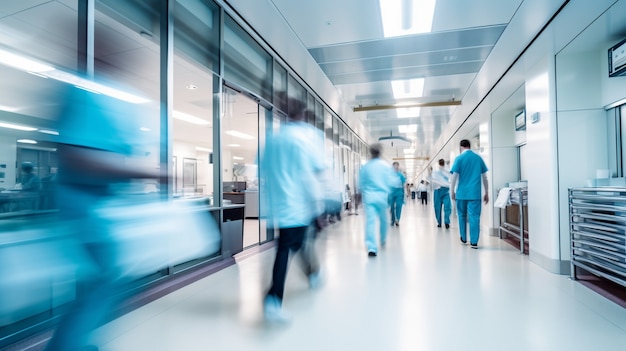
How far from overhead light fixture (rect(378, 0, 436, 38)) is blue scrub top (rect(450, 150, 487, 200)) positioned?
2.02m

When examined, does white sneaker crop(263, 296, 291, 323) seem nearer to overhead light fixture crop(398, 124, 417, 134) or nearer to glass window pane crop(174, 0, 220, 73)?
glass window pane crop(174, 0, 220, 73)

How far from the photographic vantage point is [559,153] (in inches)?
140

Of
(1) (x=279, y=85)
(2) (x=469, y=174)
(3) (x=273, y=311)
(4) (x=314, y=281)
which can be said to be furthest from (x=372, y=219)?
(1) (x=279, y=85)

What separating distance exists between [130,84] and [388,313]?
3.19 m

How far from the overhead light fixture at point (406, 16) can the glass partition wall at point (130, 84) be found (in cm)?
173

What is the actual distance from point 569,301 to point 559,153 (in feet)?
5.68

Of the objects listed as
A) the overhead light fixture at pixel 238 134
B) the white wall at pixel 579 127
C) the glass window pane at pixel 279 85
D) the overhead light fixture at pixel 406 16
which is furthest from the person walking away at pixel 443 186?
the overhead light fixture at pixel 238 134

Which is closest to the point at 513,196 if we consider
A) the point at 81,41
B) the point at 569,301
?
the point at 569,301

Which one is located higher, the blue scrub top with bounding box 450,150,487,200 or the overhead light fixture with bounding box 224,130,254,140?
the overhead light fixture with bounding box 224,130,254,140

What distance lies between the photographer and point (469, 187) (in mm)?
4820

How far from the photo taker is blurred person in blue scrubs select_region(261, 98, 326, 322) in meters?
2.20

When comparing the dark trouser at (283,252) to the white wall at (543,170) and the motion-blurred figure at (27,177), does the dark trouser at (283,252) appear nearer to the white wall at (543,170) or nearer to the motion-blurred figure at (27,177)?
the motion-blurred figure at (27,177)

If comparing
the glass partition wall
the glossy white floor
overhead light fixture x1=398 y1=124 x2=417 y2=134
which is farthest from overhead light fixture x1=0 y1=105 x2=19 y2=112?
overhead light fixture x1=398 y1=124 x2=417 y2=134

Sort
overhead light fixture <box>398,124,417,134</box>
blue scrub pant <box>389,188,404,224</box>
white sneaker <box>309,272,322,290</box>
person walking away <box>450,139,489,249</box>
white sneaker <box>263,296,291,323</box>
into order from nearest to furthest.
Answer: white sneaker <box>263,296,291,323</box>, white sneaker <box>309,272,322,290</box>, person walking away <box>450,139,489,249</box>, blue scrub pant <box>389,188,404,224</box>, overhead light fixture <box>398,124,417,134</box>
